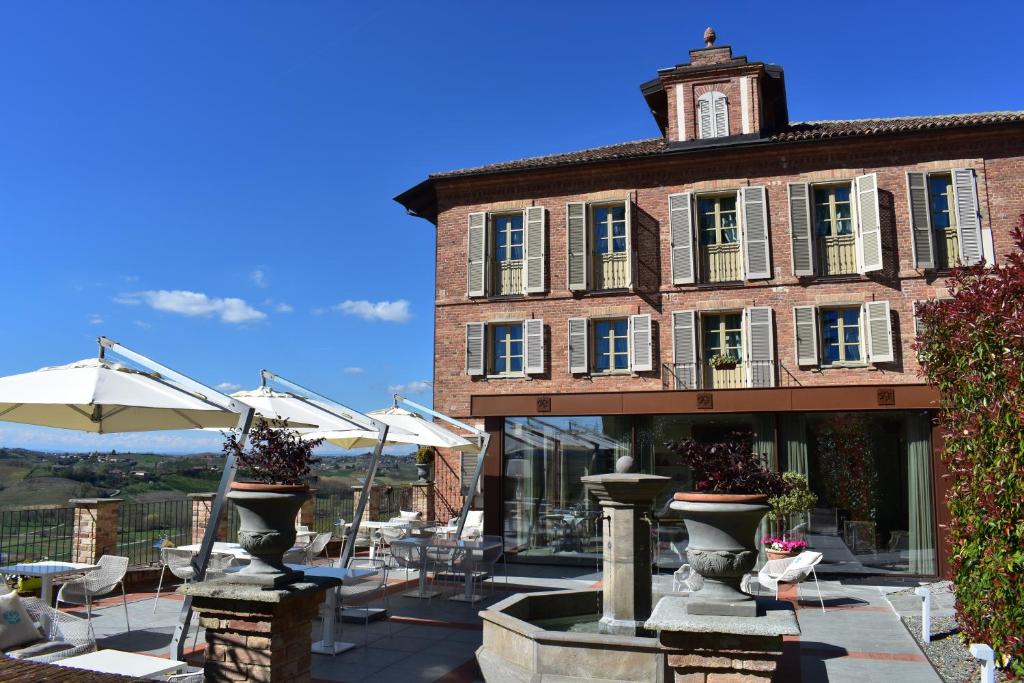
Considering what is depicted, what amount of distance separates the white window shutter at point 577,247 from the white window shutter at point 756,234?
341cm

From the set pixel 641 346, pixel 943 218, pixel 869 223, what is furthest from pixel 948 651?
pixel 943 218

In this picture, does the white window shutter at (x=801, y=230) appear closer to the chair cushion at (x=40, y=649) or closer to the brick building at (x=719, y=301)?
the brick building at (x=719, y=301)

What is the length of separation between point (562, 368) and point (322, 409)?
778cm

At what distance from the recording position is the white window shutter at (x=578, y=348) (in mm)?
16781

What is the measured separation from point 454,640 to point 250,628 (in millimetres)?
3812

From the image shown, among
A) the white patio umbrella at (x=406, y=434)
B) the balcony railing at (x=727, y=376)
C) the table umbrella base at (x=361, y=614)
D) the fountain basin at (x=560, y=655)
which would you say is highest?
the balcony railing at (x=727, y=376)

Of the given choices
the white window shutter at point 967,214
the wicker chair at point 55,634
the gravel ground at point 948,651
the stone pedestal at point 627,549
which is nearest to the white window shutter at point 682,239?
the white window shutter at point 967,214

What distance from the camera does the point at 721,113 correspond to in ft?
57.7

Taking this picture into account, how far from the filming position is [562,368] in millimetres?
17031

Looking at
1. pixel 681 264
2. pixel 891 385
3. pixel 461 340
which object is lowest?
pixel 891 385

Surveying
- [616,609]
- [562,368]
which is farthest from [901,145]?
[616,609]

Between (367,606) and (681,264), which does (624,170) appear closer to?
(681,264)

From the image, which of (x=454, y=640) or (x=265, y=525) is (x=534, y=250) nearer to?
(x=454, y=640)

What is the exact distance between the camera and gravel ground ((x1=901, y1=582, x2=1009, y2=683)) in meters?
6.73
